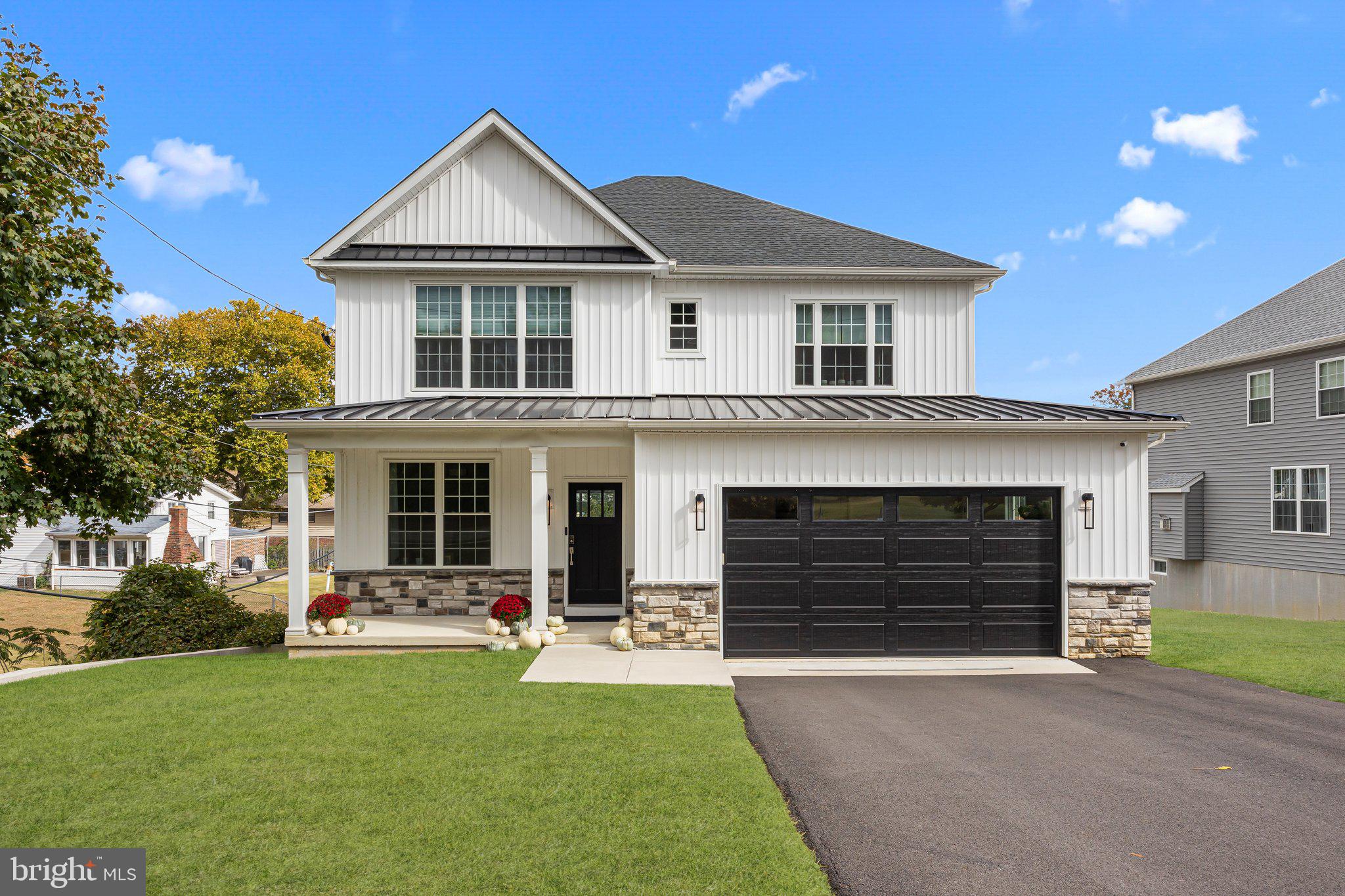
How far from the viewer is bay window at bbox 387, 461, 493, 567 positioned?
12.5 meters

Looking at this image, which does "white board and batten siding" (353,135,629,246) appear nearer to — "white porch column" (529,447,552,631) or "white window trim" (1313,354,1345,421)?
"white porch column" (529,447,552,631)

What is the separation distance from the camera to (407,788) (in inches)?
218

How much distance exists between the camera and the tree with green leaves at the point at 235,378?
3228 cm

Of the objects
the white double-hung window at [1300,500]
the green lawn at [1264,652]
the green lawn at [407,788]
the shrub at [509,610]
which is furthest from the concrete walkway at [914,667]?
the white double-hung window at [1300,500]

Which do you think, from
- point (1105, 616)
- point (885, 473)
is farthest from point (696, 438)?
point (1105, 616)

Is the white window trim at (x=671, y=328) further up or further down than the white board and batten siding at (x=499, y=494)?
further up

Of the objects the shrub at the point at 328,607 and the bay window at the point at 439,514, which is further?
the bay window at the point at 439,514

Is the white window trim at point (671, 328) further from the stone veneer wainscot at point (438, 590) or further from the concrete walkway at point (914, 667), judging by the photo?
the concrete walkway at point (914, 667)

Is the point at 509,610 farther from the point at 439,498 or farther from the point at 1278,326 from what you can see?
the point at 1278,326

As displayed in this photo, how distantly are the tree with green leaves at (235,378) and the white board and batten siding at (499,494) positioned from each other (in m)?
20.8

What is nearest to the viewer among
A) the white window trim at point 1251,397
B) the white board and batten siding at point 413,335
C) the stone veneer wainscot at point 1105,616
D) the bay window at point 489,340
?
the stone veneer wainscot at point 1105,616

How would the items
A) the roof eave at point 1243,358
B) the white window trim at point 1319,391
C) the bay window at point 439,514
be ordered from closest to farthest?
the bay window at point 439,514 → the roof eave at point 1243,358 → the white window trim at point 1319,391

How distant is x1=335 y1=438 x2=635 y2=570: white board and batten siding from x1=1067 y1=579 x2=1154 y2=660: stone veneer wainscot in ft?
22.0

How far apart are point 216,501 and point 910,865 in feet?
122
